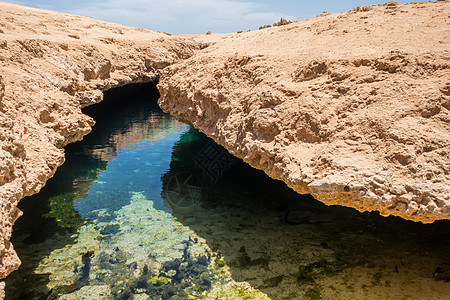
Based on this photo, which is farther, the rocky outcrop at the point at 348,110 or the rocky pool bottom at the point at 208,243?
the rocky pool bottom at the point at 208,243

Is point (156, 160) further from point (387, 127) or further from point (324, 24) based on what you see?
point (387, 127)

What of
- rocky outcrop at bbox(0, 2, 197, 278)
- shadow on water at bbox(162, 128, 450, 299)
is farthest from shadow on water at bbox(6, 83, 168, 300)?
shadow on water at bbox(162, 128, 450, 299)

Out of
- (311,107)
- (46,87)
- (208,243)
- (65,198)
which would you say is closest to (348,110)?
(311,107)

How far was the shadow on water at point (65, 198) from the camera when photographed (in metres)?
4.41

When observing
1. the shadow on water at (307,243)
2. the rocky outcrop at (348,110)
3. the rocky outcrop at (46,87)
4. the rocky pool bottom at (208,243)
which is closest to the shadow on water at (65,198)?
the rocky pool bottom at (208,243)

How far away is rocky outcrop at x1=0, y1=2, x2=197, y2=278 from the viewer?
138 inches

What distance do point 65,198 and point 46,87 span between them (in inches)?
86.4

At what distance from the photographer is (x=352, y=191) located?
Result: 3.45 m

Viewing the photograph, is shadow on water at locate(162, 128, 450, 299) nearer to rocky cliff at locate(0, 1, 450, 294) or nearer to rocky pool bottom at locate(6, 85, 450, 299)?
rocky pool bottom at locate(6, 85, 450, 299)

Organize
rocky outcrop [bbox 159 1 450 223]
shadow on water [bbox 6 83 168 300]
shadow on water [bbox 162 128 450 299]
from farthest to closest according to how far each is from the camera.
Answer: shadow on water [bbox 6 83 168 300], shadow on water [bbox 162 128 450 299], rocky outcrop [bbox 159 1 450 223]

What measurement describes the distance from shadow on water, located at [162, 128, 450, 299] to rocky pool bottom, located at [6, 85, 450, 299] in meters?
0.01

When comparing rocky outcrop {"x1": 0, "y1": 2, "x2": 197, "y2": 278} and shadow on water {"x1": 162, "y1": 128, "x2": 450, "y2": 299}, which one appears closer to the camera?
rocky outcrop {"x1": 0, "y1": 2, "x2": 197, "y2": 278}

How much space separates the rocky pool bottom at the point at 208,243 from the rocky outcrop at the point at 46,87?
143 centimetres

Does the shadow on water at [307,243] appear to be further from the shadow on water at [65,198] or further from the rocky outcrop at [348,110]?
the shadow on water at [65,198]
